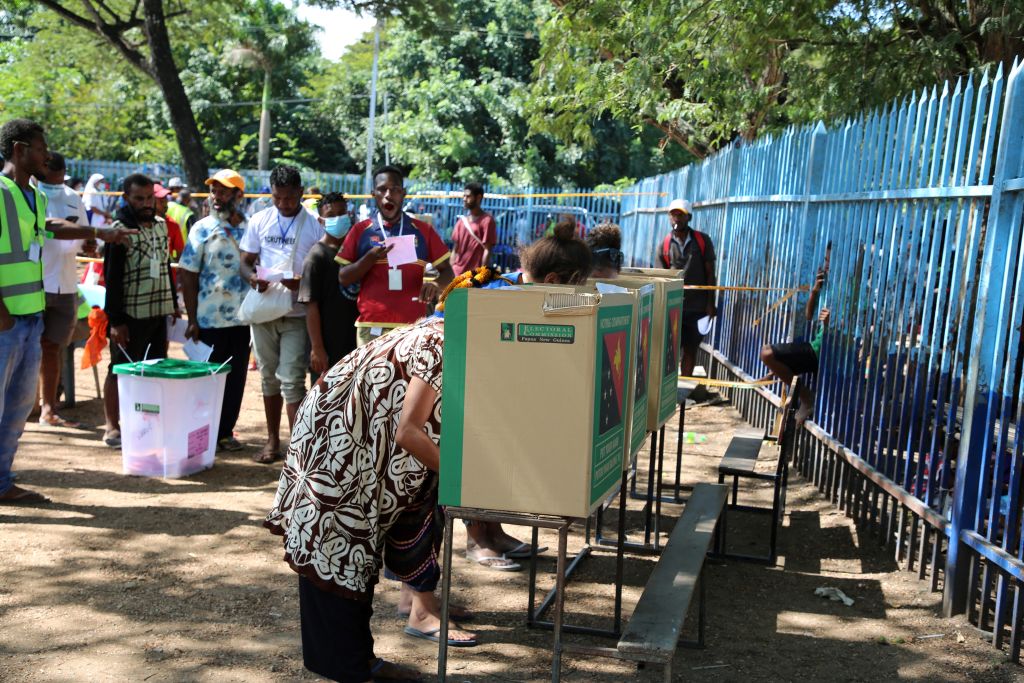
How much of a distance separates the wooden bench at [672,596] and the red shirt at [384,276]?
7.52 ft

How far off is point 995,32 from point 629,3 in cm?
440

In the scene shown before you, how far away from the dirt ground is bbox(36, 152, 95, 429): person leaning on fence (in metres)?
1.38

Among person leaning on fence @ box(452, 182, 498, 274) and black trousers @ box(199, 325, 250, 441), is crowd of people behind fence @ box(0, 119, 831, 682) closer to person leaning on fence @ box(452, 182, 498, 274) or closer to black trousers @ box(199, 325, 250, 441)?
black trousers @ box(199, 325, 250, 441)

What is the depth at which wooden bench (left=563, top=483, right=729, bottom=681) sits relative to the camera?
3334 millimetres

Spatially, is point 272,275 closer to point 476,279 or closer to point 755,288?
point 476,279

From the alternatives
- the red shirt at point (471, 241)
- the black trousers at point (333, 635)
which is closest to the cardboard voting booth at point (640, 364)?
the black trousers at point (333, 635)

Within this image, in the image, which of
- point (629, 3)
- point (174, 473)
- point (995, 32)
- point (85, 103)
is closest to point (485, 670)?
point (174, 473)

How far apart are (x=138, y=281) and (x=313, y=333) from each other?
1.50 m

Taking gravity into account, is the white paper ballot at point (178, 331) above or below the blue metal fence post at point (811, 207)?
below

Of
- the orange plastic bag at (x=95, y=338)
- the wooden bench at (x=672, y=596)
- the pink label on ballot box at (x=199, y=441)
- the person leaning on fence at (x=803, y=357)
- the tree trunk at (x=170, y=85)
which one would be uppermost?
the tree trunk at (x=170, y=85)

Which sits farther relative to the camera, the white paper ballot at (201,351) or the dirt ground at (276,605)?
the white paper ballot at (201,351)

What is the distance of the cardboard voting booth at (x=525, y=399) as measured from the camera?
2.97 metres

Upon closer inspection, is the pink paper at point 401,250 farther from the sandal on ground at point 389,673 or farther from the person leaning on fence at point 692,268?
the person leaning on fence at point 692,268

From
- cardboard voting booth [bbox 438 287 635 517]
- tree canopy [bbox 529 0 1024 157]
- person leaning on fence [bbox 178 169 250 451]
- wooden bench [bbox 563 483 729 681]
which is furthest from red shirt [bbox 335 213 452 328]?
tree canopy [bbox 529 0 1024 157]
